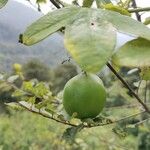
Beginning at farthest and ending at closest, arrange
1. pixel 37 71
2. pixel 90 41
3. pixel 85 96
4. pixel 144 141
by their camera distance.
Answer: pixel 37 71 → pixel 144 141 → pixel 85 96 → pixel 90 41

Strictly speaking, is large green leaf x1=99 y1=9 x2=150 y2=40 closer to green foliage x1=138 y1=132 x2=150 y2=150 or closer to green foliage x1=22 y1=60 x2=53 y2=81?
green foliage x1=138 y1=132 x2=150 y2=150

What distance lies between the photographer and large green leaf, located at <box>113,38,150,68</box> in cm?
48

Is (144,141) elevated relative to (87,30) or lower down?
lower down

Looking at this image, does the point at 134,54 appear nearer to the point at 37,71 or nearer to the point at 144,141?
the point at 144,141

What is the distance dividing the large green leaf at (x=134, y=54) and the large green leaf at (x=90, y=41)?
0.09ft

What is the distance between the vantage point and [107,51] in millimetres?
442

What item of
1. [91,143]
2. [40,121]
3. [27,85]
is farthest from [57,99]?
[40,121]

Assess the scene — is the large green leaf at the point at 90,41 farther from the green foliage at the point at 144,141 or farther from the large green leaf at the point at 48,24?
the green foliage at the point at 144,141

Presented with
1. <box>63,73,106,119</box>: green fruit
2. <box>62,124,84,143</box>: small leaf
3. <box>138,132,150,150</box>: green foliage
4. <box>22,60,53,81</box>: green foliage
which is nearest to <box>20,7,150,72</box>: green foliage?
<box>63,73,106,119</box>: green fruit

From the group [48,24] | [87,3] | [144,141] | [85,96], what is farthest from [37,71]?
[48,24]

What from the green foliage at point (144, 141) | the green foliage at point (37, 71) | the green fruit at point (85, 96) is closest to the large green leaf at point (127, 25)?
the green fruit at point (85, 96)

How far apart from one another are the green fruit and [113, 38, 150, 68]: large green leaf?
0.16m

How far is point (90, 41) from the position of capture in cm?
46

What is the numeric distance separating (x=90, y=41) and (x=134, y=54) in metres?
0.06
